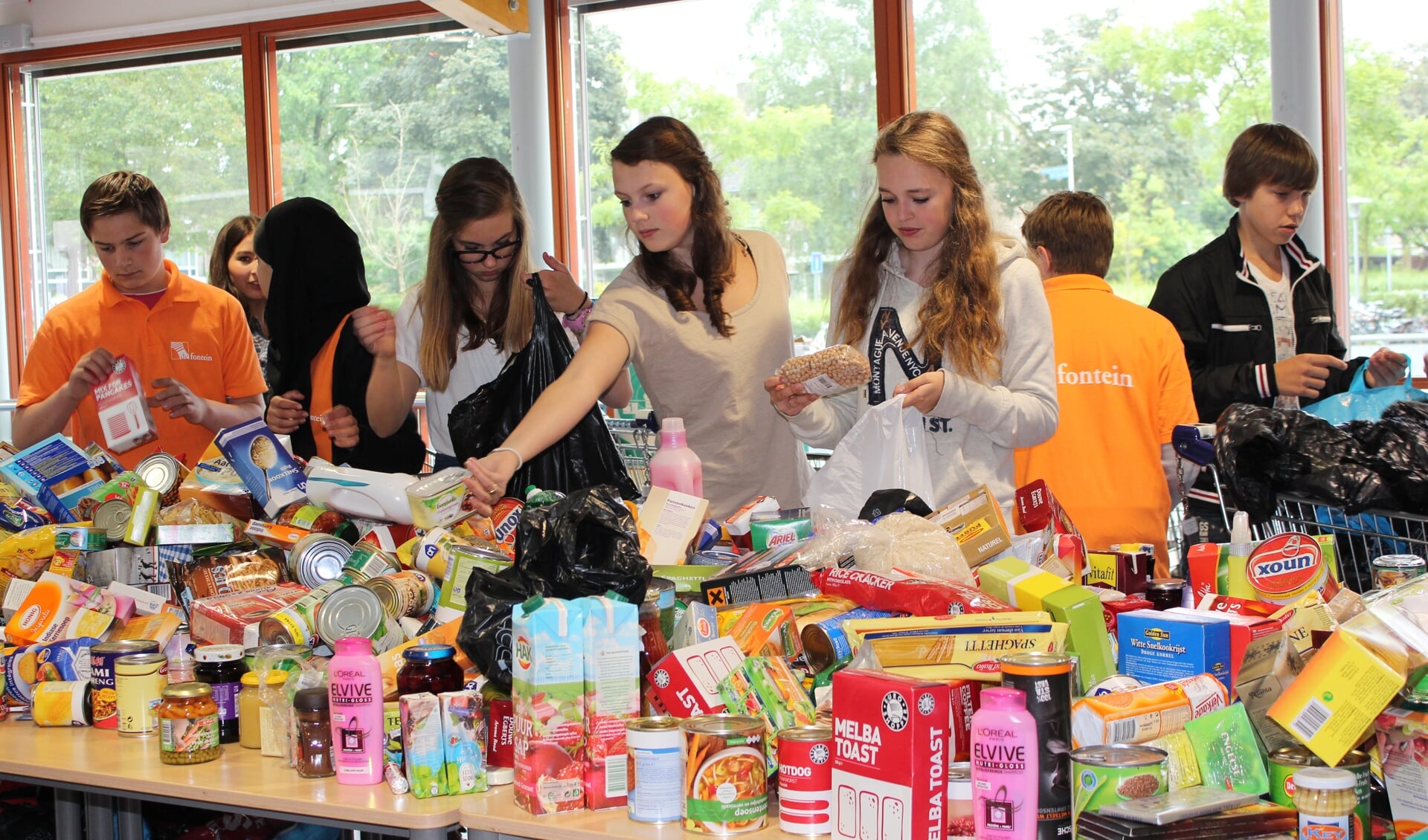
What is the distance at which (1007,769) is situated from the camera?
4.75 ft

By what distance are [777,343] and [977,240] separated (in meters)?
0.58

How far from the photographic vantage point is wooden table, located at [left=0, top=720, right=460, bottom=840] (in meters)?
1.71

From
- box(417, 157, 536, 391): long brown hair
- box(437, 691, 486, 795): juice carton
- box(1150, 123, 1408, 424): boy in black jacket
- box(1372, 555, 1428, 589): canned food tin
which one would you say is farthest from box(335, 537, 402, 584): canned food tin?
box(1150, 123, 1408, 424): boy in black jacket

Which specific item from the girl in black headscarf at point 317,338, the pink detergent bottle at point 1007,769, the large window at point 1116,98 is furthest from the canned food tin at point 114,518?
the large window at point 1116,98

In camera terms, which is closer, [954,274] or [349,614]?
[349,614]

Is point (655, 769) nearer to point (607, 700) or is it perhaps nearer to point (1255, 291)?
point (607, 700)

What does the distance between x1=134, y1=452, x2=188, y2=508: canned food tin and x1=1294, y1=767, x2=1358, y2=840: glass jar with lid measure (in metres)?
2.24

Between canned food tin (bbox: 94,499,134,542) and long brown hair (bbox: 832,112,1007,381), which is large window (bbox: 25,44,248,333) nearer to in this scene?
canned food tin (bbox: 94,499,134,542)

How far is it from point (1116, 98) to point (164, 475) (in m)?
5.19

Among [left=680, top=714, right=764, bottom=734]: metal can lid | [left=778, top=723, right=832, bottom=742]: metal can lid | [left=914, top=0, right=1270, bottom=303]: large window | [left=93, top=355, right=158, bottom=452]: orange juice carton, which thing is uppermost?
[left=914, top=0, right=1270, bottom=303]: large window

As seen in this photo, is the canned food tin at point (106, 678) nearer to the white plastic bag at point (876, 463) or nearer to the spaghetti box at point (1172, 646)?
the white plastic bag at point (876, 463)

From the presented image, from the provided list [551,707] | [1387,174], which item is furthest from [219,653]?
[1387,174]

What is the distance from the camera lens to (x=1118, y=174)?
6.39 meters

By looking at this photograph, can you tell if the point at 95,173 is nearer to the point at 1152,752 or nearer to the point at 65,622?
the point at 65,622
